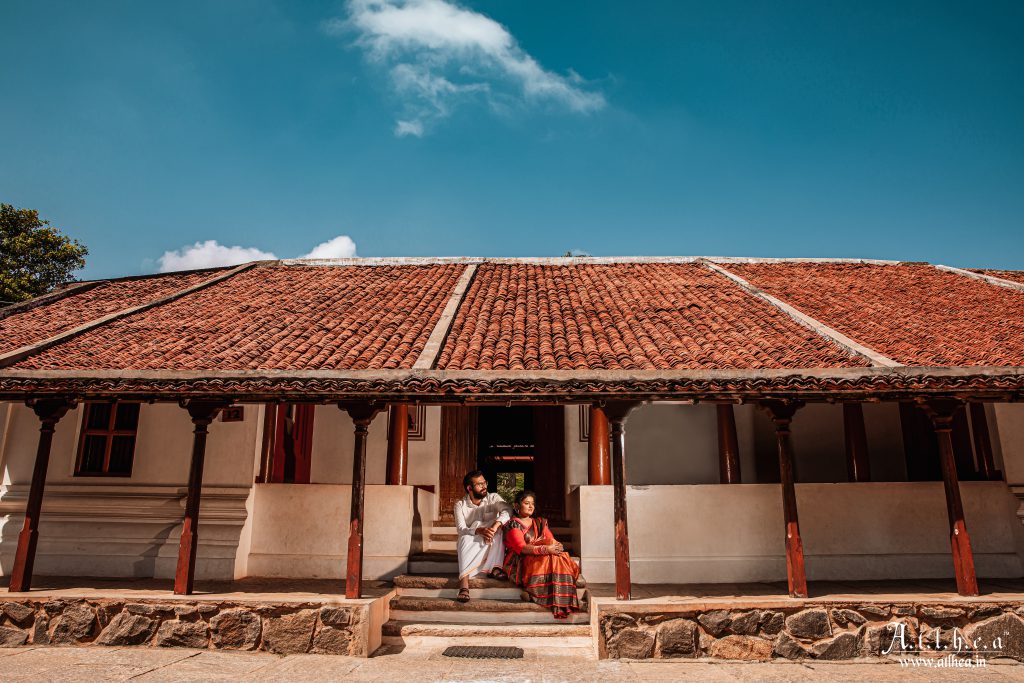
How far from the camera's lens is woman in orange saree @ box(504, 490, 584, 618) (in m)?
5.95

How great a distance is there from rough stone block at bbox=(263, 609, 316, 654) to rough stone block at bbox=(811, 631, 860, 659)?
14.2 feet

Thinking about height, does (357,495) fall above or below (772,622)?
above

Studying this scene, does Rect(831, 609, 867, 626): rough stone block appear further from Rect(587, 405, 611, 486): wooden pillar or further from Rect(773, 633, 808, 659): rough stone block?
Rect(587, 405, 611, 486): wooden pillar

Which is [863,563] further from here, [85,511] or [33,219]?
[33,219]

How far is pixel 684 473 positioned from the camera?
891cm

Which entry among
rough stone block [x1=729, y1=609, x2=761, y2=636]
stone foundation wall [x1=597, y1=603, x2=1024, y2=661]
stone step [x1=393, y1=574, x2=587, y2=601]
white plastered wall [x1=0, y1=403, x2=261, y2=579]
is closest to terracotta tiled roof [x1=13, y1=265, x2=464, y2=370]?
white plastered wall [x1=0, y1=403, x2=261, y2=579]

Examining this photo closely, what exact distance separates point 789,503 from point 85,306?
9057 millimetres

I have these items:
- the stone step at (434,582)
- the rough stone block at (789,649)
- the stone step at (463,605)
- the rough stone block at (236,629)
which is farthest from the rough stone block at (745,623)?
the rough stone block at (236,629)

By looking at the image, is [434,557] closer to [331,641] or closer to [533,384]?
[331,641]

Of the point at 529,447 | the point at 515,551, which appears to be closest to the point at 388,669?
the point at 515,551

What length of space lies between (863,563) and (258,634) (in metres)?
6.25

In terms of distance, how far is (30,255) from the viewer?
21.0 meters

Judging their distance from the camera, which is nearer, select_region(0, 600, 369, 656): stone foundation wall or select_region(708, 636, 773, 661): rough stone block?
select_region(708, 636, 773, 661): rough stone block

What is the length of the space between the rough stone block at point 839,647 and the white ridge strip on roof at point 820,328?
234cm
